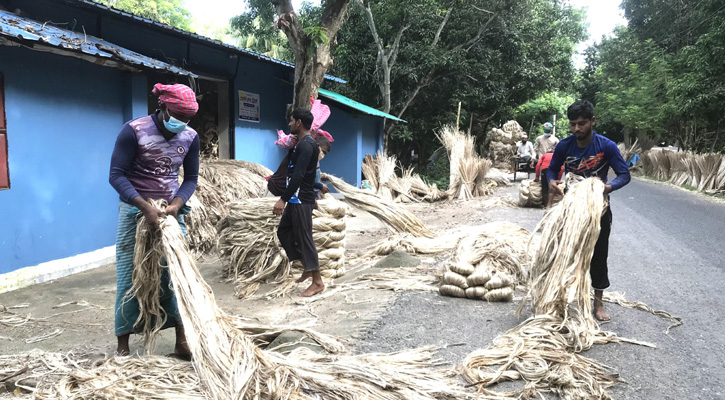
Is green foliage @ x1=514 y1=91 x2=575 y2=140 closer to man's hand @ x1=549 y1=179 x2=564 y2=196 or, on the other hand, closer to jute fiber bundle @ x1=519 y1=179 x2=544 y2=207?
jute fiber bundle @ x1=519 y1=179 x2=544 y2=207

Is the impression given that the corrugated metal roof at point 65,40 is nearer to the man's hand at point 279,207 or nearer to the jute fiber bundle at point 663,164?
the man's hand at point 279,207

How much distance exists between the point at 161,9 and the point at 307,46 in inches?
984

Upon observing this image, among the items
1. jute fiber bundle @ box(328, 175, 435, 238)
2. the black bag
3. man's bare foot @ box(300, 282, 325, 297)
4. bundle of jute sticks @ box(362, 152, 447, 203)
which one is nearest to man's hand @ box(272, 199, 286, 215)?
the black bag

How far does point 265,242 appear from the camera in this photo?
168 inches

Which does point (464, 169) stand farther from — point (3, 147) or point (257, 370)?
point (257, 370)

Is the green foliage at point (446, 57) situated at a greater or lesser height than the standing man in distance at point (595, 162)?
greater

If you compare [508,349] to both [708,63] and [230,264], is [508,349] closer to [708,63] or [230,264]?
[230,264]

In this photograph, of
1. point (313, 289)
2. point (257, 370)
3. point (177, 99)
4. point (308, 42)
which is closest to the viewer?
point (257, 370)

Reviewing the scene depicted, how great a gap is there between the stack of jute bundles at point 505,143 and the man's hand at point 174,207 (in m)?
14.5

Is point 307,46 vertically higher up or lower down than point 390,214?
higher up

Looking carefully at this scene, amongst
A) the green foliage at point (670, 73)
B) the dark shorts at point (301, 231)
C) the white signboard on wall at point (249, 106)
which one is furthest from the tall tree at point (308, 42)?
the green foliage at point (670, 73)

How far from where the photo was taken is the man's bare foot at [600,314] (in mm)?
3135

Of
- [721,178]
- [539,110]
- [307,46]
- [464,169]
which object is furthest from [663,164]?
[307,46]

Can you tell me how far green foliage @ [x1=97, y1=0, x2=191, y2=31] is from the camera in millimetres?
20680
